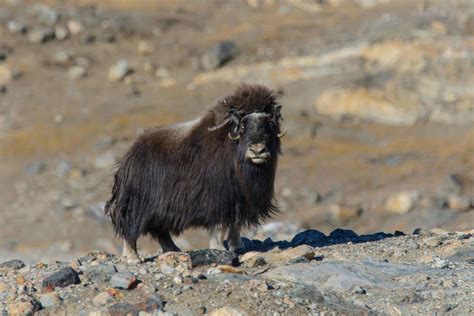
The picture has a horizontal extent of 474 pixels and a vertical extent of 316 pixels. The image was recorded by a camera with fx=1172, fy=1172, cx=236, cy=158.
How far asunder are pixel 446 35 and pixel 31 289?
15.6 m

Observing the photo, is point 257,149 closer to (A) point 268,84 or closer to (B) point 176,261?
(B) point 176,261

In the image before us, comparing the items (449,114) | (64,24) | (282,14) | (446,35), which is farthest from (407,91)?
(64,24)

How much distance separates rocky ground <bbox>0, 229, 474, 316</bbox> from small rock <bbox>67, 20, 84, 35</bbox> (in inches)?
729

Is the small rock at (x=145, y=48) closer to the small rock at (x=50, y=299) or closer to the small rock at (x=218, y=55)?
the small rock at (x=218, y=55)

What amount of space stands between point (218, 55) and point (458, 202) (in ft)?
28.8

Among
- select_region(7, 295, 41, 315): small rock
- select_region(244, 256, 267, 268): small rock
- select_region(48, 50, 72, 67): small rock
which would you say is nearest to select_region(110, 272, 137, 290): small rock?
select_region(7, 295, 41, 315): small rock

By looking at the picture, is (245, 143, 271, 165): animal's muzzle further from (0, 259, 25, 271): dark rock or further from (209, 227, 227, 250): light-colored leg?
(0, 259, 25, 271): dark rock

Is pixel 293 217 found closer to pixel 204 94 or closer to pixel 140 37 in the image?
pixel 204 94

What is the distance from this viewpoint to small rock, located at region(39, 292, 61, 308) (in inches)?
235

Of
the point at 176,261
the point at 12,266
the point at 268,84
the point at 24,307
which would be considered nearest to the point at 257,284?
the point at 176,261

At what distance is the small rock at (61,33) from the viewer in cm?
2473

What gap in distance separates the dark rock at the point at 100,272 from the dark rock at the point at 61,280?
0.36 feet

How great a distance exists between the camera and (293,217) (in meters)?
15.8

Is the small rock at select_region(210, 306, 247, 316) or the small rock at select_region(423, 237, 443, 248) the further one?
the small rock at select_region(423, 237, 443, 248)
